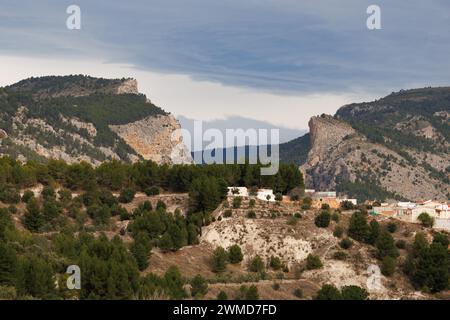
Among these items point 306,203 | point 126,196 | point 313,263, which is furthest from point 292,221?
point 126,196

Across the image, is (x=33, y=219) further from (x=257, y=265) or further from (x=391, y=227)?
(x=391, y=227)

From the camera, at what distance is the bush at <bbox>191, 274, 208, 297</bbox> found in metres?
65.4

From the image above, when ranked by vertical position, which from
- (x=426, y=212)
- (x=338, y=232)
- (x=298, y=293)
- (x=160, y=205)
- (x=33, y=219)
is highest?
(x=160, y=205)

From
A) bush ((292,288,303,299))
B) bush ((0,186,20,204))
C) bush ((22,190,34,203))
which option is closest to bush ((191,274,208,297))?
bush ((292,288,303,299))

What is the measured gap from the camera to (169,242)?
8262cm

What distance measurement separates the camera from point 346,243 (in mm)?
88750

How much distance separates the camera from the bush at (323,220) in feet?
300

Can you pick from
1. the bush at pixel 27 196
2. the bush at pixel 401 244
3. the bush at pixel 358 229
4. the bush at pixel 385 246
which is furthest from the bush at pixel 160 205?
the bush at pixel 401 244

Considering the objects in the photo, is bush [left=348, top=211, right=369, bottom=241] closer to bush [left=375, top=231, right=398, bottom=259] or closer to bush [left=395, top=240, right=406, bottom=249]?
bush [left=375, top=231, right=398, bottom=259]

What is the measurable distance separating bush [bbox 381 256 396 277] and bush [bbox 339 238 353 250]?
4.26 m

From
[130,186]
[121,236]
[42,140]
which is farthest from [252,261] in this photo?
[42,140]

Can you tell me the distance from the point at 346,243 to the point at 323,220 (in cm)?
377
